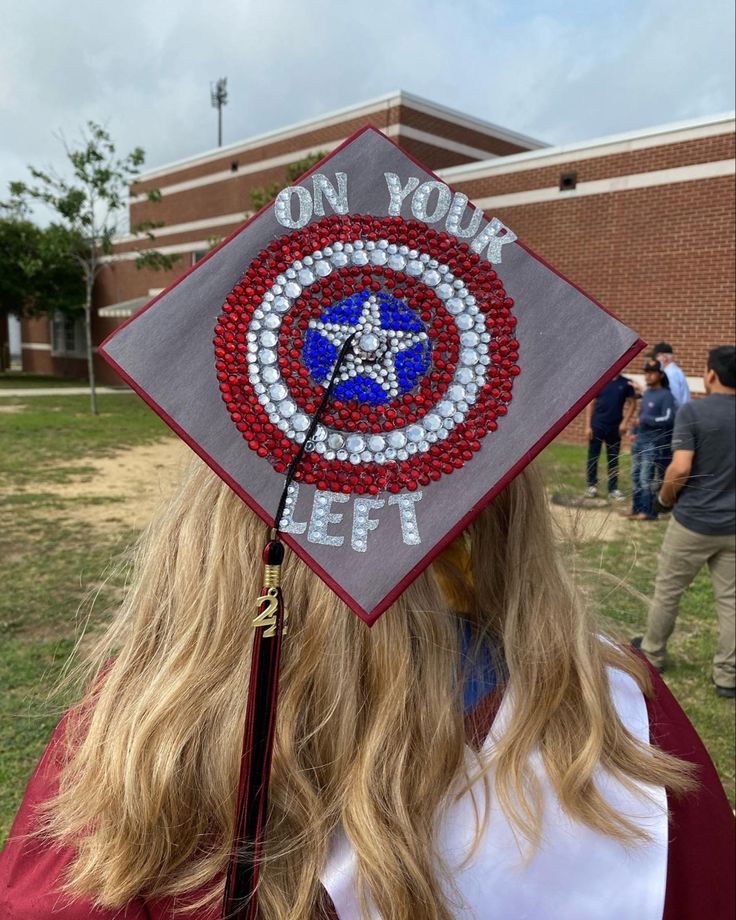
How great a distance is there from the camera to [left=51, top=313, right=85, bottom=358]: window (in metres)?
28.6

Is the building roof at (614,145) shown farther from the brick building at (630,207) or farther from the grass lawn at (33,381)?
the grass lawn at (33,381)

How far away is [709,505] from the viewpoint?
3715mm

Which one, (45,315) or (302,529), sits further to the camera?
(45,315)

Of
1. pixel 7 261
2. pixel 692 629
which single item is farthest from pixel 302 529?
pixel 7 261

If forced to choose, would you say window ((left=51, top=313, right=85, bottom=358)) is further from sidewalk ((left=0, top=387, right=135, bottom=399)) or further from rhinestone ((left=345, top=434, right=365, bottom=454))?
rhinestone ((left=345, top=434, right=365, bottom=454))

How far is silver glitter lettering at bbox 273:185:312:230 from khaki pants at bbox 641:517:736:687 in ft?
11.4

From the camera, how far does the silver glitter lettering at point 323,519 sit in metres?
0.87

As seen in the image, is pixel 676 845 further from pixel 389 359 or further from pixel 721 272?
pixel 721 272

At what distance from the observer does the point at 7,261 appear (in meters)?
25.0

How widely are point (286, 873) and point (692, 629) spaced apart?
15.0 ft

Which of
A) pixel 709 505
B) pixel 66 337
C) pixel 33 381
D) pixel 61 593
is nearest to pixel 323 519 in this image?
pixel 709 505

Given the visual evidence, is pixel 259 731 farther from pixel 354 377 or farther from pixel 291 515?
pixel 354 377

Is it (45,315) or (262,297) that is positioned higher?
(45,315)

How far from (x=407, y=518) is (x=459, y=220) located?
16.1 inches
